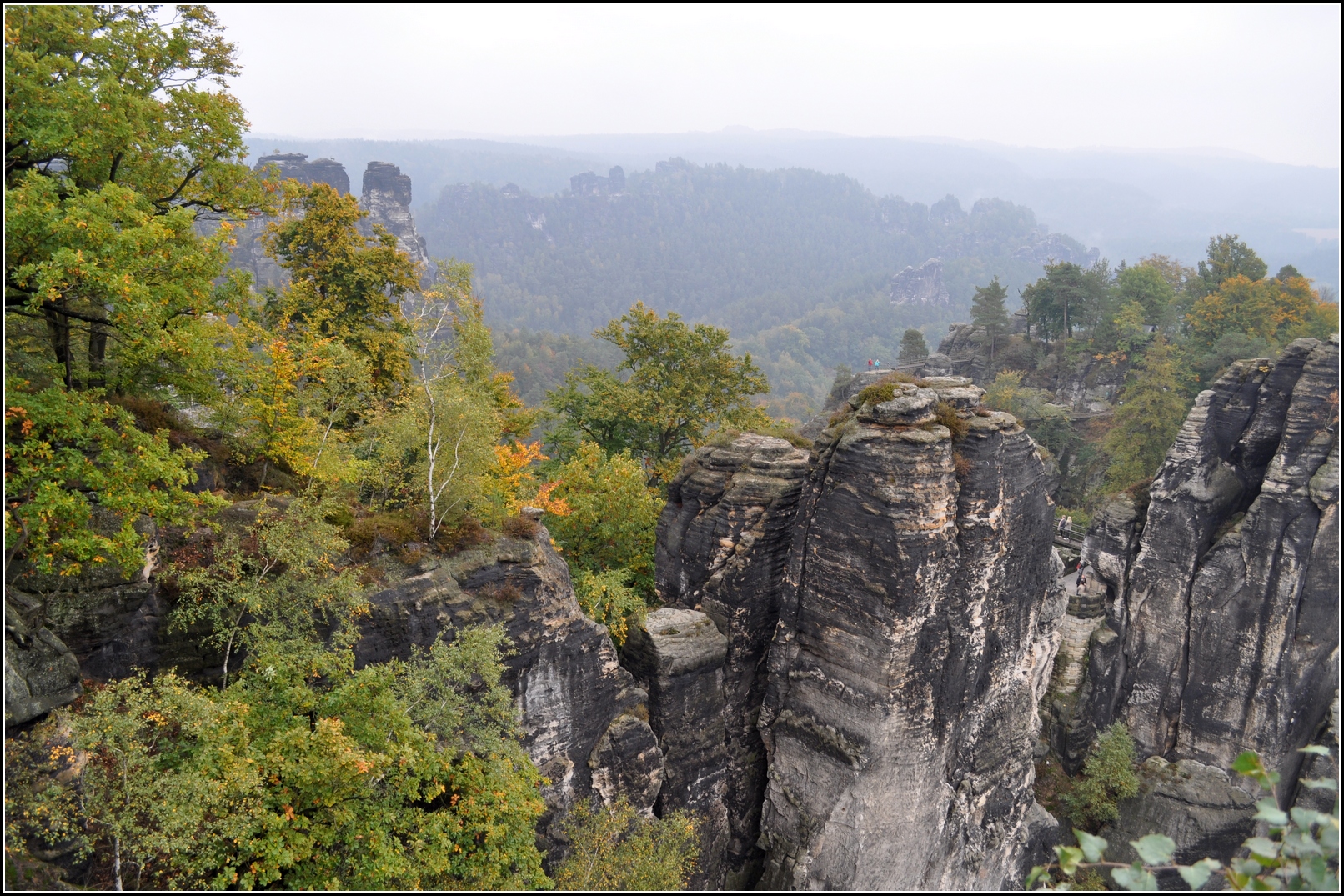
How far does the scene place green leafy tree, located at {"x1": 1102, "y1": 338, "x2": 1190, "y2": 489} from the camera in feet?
140

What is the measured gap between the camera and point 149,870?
11.4m

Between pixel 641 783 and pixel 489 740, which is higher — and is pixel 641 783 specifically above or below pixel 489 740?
below

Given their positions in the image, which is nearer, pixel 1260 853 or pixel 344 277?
pixel 1260 853

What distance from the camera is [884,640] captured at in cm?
1856

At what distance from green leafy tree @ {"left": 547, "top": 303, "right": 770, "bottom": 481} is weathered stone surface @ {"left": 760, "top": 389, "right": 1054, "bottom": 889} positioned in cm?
1475

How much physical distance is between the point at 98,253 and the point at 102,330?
12.3 ft

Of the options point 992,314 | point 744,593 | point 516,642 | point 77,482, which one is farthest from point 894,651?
point 992,314

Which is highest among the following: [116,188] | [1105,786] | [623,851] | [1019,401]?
[116,188]

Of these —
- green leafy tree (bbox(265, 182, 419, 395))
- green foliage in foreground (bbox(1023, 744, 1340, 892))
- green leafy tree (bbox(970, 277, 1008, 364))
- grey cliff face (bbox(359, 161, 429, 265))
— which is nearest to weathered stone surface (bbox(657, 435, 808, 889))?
green foliage in foreground (bbox(1023, 744, 1340, 892))

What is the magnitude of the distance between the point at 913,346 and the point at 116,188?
7057cm

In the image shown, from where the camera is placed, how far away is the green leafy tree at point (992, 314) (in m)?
66.4

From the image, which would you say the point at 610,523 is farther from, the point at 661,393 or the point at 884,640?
the point at 884,640

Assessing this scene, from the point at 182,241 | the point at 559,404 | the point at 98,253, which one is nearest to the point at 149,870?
the point at 98,253

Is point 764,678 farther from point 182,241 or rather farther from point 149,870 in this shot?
point 182,241
